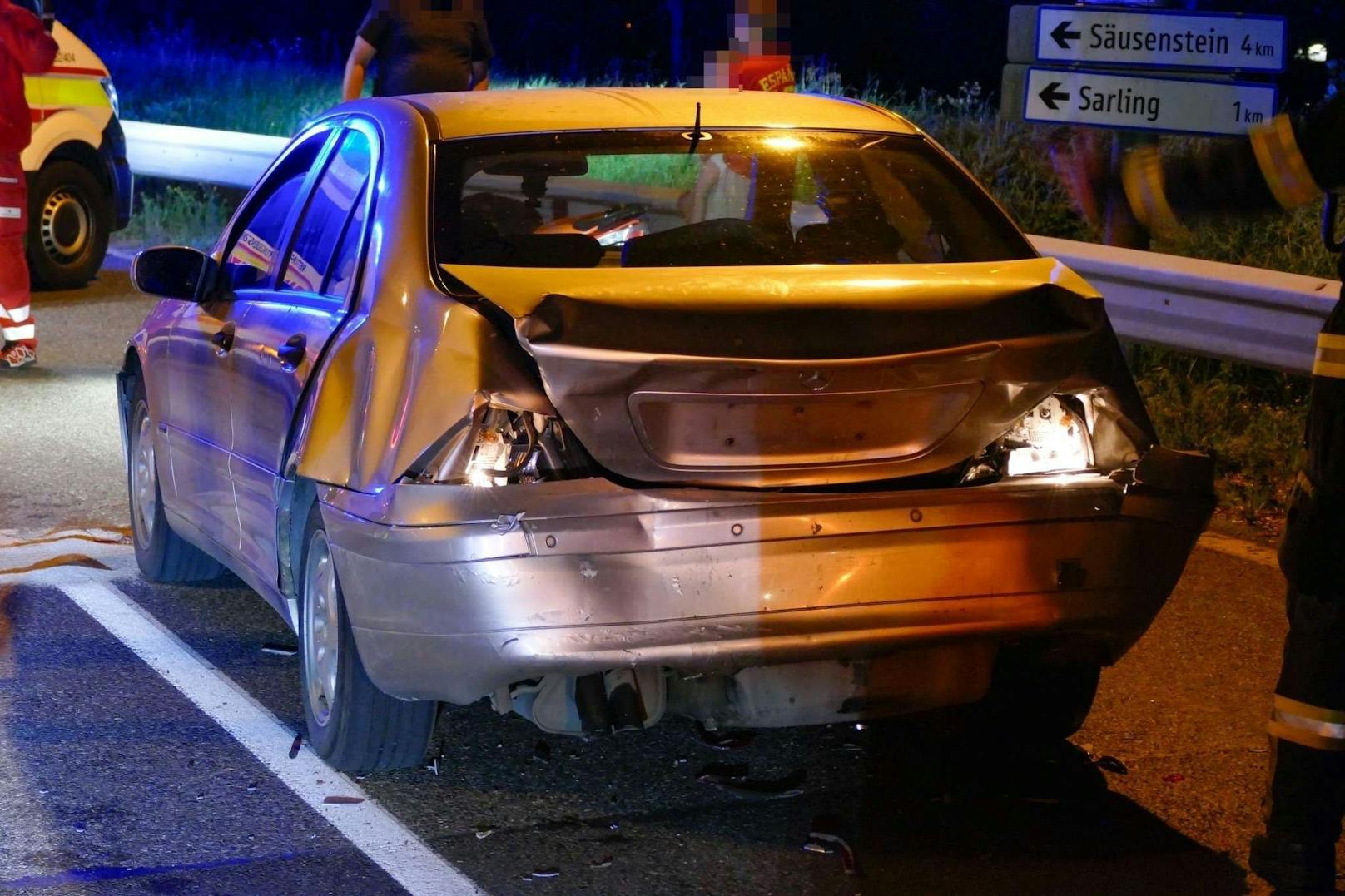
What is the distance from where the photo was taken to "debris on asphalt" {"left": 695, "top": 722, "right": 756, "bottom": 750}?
Result: 16.0 feet

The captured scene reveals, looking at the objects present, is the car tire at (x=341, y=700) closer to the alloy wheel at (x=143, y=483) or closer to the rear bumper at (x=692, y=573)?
the rear bumper at (x=692, y=573)

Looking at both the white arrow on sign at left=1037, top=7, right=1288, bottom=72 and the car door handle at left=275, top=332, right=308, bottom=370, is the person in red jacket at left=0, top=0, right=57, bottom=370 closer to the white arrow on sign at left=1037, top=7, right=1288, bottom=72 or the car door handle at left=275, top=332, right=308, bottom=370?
the white arrow on sign at left=1037, top=7, right=1288, bottom=72

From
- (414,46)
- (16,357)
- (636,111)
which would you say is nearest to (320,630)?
(636,111)

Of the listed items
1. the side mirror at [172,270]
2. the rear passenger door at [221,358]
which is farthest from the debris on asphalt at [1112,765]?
the side mirror at [172,270]

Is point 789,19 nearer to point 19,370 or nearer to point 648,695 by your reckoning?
point 19,370

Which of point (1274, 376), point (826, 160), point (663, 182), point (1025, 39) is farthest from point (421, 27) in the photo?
point (826, 160)

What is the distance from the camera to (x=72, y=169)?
13.4 meters

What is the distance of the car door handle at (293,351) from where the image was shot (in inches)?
184

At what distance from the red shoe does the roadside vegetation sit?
5170mm

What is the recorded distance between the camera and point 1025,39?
8914 millimetres

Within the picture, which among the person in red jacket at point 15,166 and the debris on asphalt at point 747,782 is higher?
the person in red jacket at point 15,166

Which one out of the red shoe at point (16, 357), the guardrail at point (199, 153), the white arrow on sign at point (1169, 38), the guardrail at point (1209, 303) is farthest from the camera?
the guardrail at point (199, 153)

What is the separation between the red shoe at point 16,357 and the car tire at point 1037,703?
7.16 m

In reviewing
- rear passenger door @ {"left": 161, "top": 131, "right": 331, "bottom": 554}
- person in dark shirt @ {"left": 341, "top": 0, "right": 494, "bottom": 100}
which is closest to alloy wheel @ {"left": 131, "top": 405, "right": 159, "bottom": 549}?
rear passenger door @ {"left": 161, "top": 131, "right": 331, "bottom": 554}
